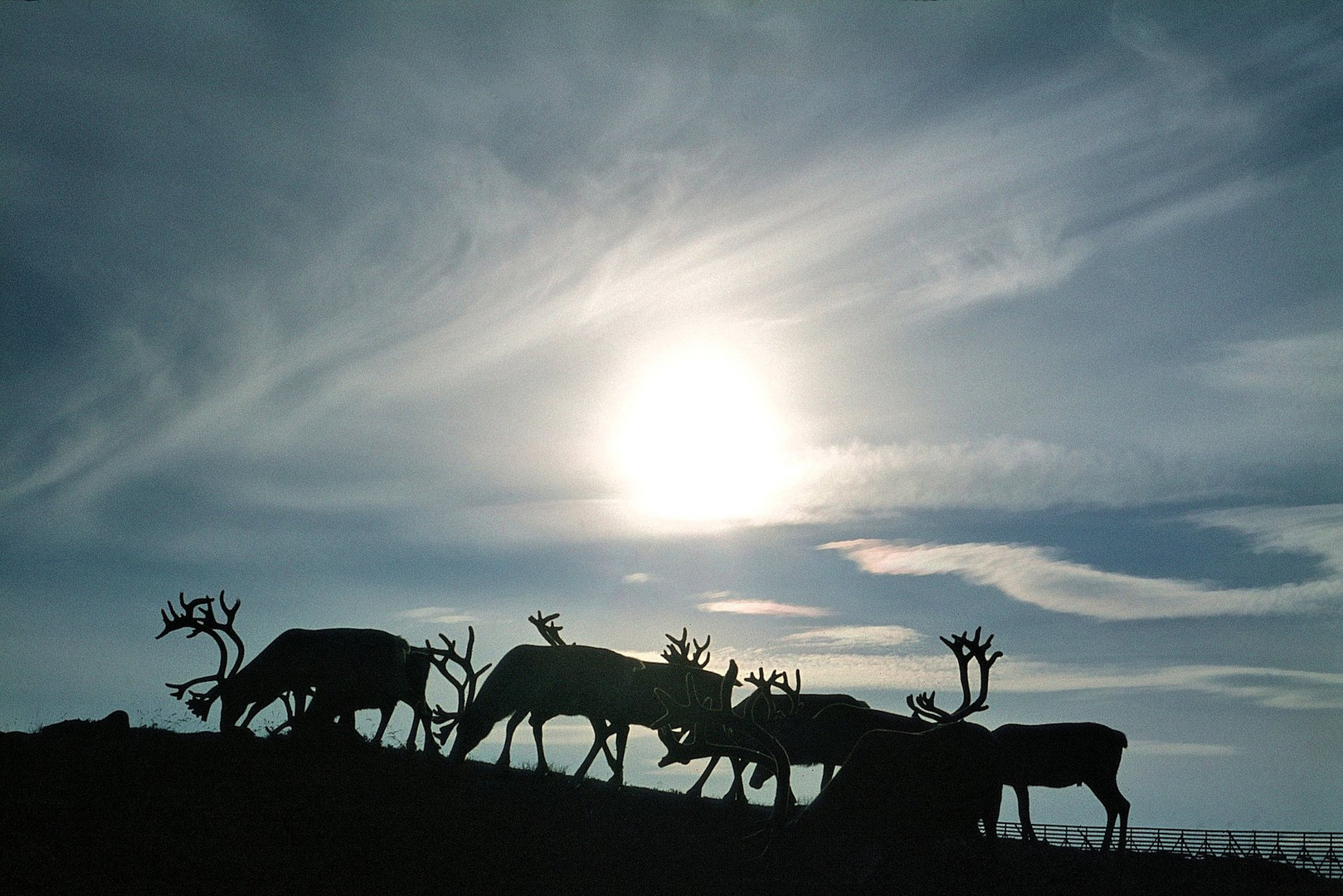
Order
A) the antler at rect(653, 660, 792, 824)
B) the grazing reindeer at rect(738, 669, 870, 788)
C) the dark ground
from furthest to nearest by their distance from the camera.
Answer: the grazing reindeer at rect(738, 669, 870, 788) < the antler at rect(653, 660, 792, 824) < the dark ground

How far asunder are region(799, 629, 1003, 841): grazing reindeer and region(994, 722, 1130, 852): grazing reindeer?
373cm

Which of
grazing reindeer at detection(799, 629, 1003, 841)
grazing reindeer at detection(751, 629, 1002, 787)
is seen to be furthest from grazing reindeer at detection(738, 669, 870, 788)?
grazing reindeer at detection(799, 629, 1003, 841)

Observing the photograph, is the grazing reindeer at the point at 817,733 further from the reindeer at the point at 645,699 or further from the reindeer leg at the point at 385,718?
the reindeer leg at the point at 385,718

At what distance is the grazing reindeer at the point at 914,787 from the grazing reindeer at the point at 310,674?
10.9 meters

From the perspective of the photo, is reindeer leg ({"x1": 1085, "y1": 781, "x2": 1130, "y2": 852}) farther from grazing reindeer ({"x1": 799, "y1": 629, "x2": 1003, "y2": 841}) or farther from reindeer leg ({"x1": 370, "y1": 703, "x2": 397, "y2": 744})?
reindeer leg ({"x1": 370, "y1": 703, "x2": 397, "y2": 744})

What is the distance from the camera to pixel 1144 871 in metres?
17.2

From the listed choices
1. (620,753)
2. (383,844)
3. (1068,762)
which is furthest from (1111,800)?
(383,844)

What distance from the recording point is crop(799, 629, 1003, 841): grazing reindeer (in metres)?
15.2

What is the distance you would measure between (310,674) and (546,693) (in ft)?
16.6

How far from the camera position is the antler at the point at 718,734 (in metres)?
16.0

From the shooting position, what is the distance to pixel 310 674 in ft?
72.5

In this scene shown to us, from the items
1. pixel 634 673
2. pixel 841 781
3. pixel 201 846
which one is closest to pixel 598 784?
pixel 634 673

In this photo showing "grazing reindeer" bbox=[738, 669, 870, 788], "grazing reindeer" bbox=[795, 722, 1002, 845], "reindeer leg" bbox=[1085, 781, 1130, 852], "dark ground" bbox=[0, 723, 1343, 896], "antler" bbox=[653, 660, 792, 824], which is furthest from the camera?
"grazing reindeer" bbox=[738, 669, 870, 788]

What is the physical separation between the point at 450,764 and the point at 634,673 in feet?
14.7
